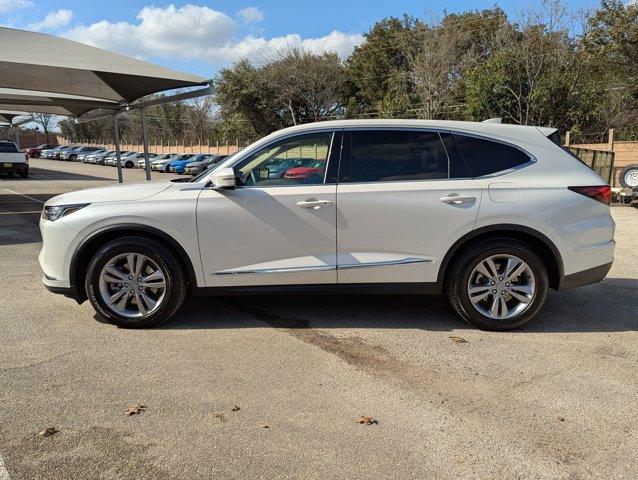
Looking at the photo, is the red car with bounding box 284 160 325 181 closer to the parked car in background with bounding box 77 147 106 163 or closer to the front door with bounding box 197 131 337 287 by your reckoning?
the front door with bounding box 197 131 337 287

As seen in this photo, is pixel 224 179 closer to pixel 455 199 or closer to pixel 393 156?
pixel 393 156

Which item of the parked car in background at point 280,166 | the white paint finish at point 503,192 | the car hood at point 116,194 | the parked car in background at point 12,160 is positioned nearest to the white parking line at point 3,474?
the car hood at point 116,194

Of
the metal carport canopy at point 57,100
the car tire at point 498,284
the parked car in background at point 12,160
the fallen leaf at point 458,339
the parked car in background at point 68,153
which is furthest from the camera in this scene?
the parked car in background at point 68,153

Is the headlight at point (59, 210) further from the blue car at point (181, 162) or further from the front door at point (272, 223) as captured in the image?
the blue car at point (181, 162)

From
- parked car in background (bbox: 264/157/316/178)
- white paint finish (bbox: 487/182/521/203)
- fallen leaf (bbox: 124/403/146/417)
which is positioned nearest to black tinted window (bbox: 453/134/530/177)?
white paint finish (bbox: 487/182/521/203)

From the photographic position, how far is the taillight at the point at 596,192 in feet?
14.6

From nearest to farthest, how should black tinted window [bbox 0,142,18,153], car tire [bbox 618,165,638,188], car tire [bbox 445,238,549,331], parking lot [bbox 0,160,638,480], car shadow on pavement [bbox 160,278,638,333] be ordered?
parking lot [bbox 0,160,638,480], car tire [bbox 445,238,549,331], car shadow on pavement [bbox 160,278,638,333], car tire [bbox 618,165,638,188], black tinted window [bbox 0,142,18,153]

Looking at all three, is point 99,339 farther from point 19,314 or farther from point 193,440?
point 193,440

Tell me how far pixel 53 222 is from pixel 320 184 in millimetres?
2350

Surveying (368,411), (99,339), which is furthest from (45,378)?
(368,411)

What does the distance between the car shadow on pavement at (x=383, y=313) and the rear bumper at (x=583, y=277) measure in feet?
1.39

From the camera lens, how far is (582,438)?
117 inches

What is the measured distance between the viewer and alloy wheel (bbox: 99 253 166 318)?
177 inches

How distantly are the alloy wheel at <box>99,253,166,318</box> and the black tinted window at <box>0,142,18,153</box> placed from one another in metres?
23.8
